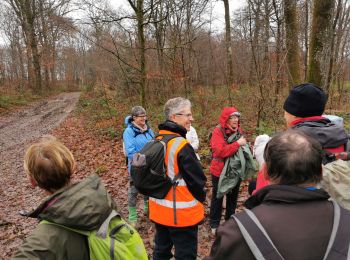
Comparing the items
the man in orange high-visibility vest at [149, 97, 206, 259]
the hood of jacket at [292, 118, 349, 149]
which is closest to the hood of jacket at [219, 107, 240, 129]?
the man in orange high-visibility vest at [149, 97, 206, 259]

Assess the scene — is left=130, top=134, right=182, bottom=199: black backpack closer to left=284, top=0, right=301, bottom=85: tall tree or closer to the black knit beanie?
the black knit beanie

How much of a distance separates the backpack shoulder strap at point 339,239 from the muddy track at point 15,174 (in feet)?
14.9

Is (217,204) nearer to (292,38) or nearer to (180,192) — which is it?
(180,192)

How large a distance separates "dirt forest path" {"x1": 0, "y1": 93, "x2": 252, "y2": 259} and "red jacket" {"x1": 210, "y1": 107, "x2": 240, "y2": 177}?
44.4 inches

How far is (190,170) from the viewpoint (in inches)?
112

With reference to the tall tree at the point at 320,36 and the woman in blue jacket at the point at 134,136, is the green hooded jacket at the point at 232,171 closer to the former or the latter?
the woman in blue jacket at the point at 134,136

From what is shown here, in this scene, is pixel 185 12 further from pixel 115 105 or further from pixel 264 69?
pixel 264 69

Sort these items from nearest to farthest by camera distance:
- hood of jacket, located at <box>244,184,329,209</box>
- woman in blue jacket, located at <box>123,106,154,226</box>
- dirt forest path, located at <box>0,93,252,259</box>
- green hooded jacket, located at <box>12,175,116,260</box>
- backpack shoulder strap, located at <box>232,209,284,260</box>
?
backpack shoulder strap, located at <box>232,209,284,260</box>
hood of jacket, located at <box>244,184,329,209</box>
green hooded jacket, located at <box>12,175,116,260</box>
woman in blue jacket, located at <box>123,106,154,226</box>
dirt forest path, located at <box>0,93,252,259</box>

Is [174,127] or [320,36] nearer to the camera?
[174,127]

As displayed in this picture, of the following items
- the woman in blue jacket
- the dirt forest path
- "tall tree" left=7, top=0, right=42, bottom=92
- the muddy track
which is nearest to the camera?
the woman in blue jacket

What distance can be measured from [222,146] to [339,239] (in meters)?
2.64

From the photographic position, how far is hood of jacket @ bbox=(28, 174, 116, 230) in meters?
1.56

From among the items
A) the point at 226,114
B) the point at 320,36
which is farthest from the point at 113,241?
the point at 320,36

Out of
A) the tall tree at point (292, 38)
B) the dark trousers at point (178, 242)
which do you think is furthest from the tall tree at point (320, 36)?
the dark trousers at point (178, 242)
